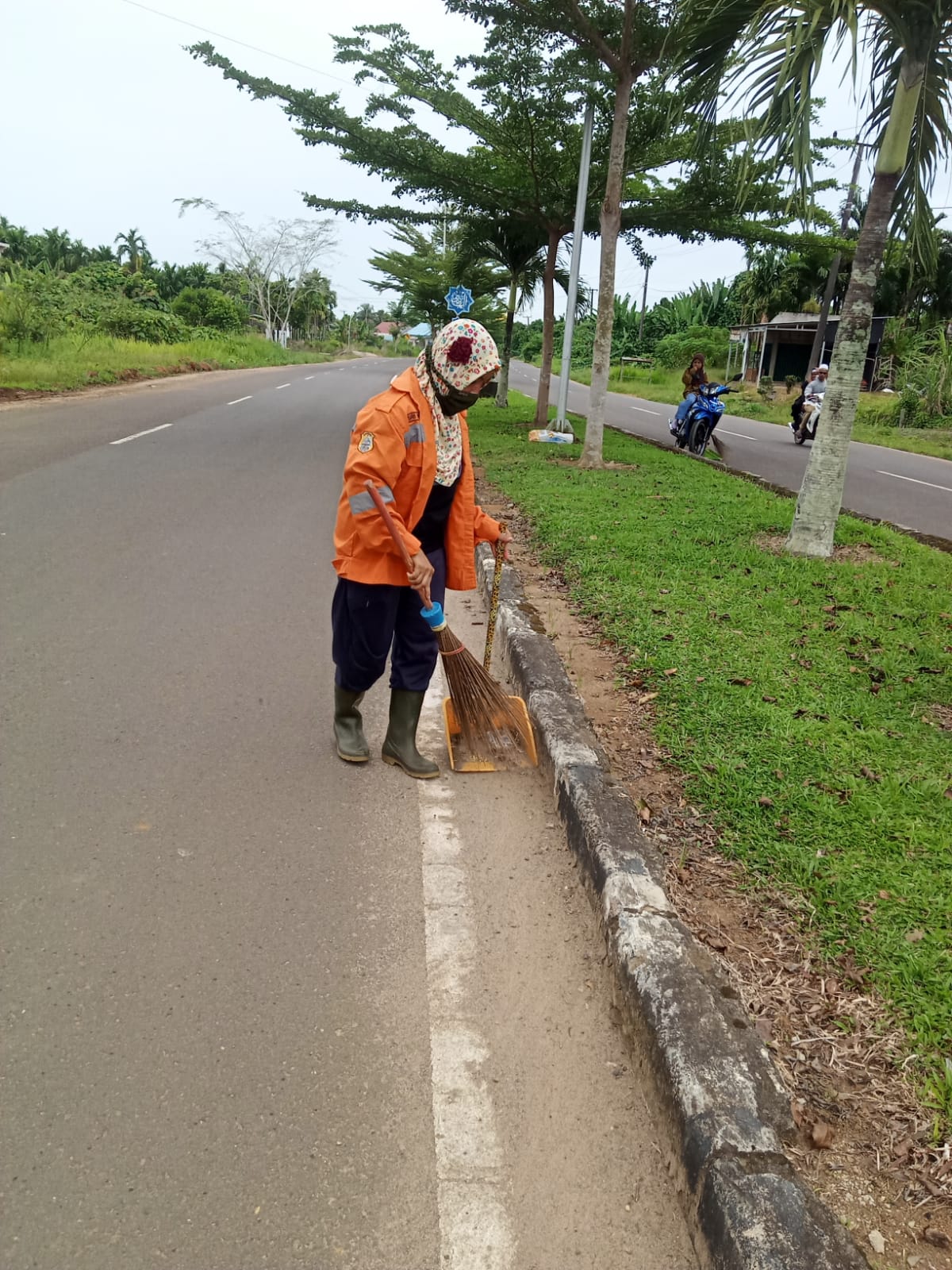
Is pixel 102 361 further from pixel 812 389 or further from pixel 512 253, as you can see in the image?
pixel 812 389

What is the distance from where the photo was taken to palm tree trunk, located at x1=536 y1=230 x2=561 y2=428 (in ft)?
46.9

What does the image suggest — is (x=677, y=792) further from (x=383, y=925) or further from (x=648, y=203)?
(x=648, y=203)

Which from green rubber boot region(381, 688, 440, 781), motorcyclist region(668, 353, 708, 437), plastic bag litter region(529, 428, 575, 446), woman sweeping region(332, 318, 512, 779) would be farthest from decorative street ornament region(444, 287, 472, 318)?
motorcyclist region(668, 353, 708, 437)

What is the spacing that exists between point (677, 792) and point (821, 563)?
3762 millimetres

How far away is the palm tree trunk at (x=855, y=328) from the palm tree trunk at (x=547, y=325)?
8.58m

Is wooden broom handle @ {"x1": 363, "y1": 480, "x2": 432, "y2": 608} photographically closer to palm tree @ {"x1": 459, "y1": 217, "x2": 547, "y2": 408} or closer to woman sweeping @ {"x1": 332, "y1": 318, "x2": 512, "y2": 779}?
woman sweeping @ {"x1": 332, "y1": 318, "x2": 512, "y2": 779}

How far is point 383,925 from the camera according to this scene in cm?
261

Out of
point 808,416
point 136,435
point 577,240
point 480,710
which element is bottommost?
point 480,710

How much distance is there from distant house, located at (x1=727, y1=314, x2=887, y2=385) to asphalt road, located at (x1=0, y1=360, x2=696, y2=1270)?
31.8 metres

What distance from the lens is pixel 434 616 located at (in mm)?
3301

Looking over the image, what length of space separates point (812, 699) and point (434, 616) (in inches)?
72.4

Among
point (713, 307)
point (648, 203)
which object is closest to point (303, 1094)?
point (648, 203)

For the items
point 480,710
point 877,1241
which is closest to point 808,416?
point 480,710

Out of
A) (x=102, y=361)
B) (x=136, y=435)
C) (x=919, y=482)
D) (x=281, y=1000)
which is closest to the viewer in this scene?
(x=281, y=1000)
